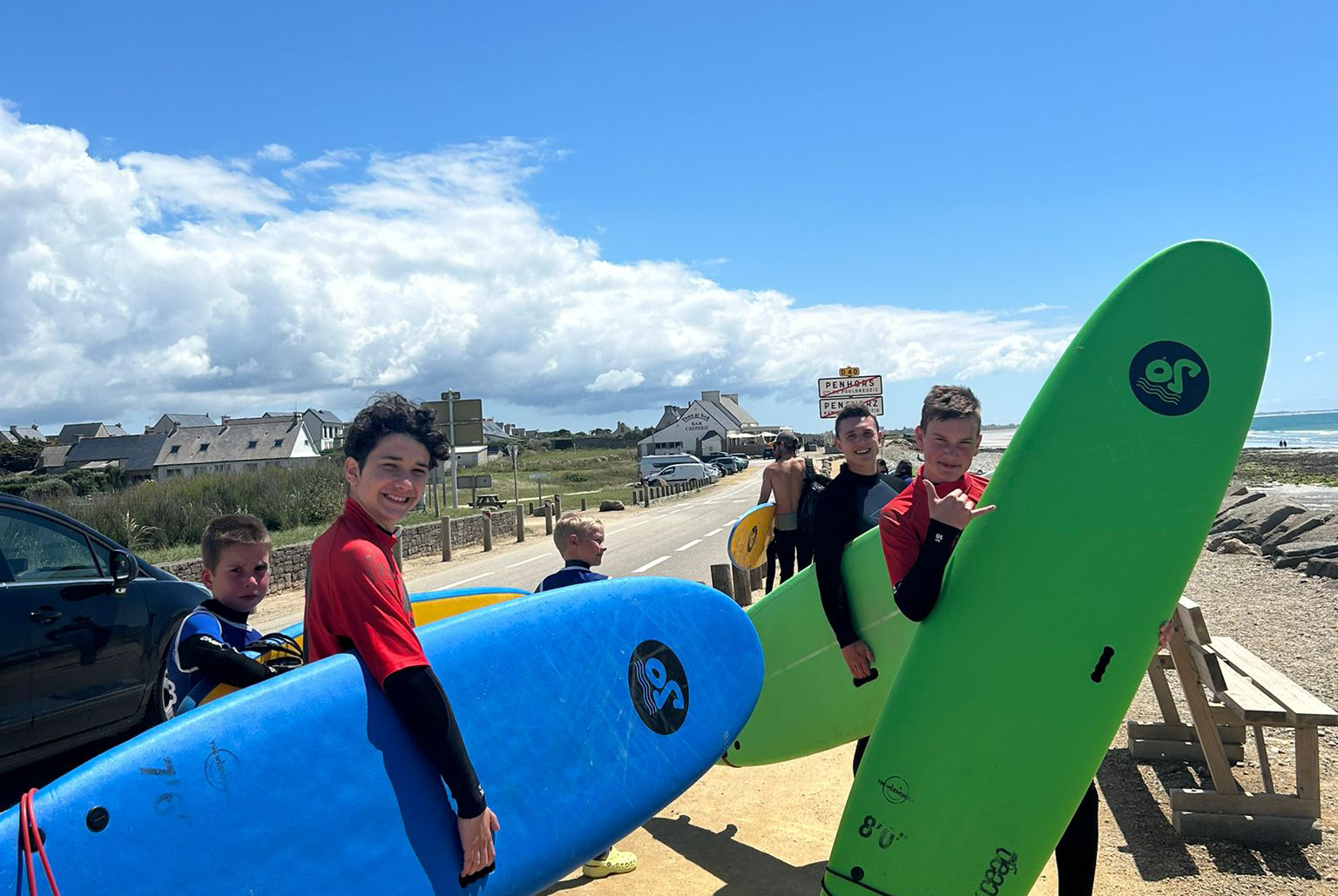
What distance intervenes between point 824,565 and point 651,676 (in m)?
0.79

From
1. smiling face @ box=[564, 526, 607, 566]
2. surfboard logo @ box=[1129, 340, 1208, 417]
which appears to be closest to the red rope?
smiling face @ box=[564, 526, 607, 566]

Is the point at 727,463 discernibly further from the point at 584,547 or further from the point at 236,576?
the point at 236,576

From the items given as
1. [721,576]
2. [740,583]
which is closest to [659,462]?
[740,583]

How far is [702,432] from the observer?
284ft

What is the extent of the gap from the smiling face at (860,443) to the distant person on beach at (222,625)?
237 centimetres

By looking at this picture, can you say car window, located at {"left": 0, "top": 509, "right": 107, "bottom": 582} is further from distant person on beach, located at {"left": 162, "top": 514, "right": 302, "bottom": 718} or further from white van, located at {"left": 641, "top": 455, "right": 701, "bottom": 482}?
white van, located at {"left": 641, "top": 455, "right": 701, "bottom": 482}

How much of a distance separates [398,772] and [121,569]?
3.77m

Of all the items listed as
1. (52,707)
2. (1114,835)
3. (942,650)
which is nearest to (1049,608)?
(942,650)

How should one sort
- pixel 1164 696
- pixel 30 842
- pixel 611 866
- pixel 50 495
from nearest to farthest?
pixel 30 842 → pixel 611 866 → pixel 1164 696 → pixel 50 495

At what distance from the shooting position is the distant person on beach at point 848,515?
3.26 meters

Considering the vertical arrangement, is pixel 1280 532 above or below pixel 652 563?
above

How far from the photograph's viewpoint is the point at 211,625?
2.65m

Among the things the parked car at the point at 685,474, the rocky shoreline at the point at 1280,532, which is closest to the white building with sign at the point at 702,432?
the parked car at the point at 685,474

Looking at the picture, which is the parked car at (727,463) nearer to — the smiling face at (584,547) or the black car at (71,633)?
the black car at (71,633)
